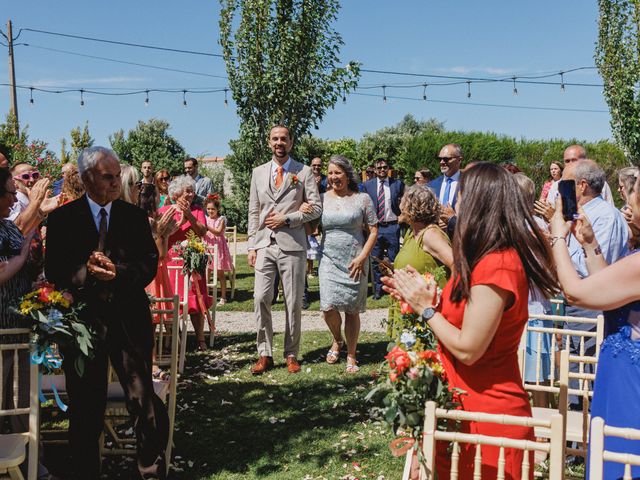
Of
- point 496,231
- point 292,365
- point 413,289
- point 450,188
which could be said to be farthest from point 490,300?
point 450,188

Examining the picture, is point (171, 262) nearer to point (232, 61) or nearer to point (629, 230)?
point (629, 230)

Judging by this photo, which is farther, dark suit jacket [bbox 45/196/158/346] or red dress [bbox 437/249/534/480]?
dark suit jacket [bbox 45/196/158/346]

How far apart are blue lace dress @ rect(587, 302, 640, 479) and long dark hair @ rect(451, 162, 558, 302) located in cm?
34

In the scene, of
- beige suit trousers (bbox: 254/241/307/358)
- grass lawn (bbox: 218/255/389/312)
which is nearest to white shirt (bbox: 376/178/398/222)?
grass lawn (bbox: 218/255/389/312)

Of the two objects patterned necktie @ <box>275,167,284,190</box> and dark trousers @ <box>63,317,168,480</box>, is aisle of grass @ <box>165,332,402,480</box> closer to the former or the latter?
dark trousers @ <box>63,317,168,480</box>

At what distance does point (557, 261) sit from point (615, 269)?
281mm

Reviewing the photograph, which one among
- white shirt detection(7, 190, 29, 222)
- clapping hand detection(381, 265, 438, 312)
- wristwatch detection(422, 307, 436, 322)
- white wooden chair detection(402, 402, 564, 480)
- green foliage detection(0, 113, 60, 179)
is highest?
green foliage detection(0, 113, 60, 179)

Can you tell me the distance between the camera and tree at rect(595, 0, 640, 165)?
16500 millimetres

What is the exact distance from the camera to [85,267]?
3848 mm

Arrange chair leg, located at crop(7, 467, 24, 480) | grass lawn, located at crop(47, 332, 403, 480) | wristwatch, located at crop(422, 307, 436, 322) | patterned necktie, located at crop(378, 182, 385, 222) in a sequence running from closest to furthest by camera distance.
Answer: wristwatch, located at crop(422, 307, 436, 322)
chair leg, located at crop(7, 467, 24, 480)
grass lawn, located at crop(47, 332, 403, 480)
patterned necktie, located at crop(378, 182, 385, 222)

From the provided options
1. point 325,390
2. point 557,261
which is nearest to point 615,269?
point 557,261

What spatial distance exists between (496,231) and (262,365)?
4917 mm

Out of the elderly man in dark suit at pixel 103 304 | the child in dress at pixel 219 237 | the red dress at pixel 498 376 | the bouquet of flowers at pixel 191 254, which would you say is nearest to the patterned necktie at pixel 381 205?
the child in dress at pixel 219 237

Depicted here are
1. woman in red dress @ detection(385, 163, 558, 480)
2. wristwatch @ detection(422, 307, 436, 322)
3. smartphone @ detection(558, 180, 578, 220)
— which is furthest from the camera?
smartphone @ detection(558, 180, 578, 220)
